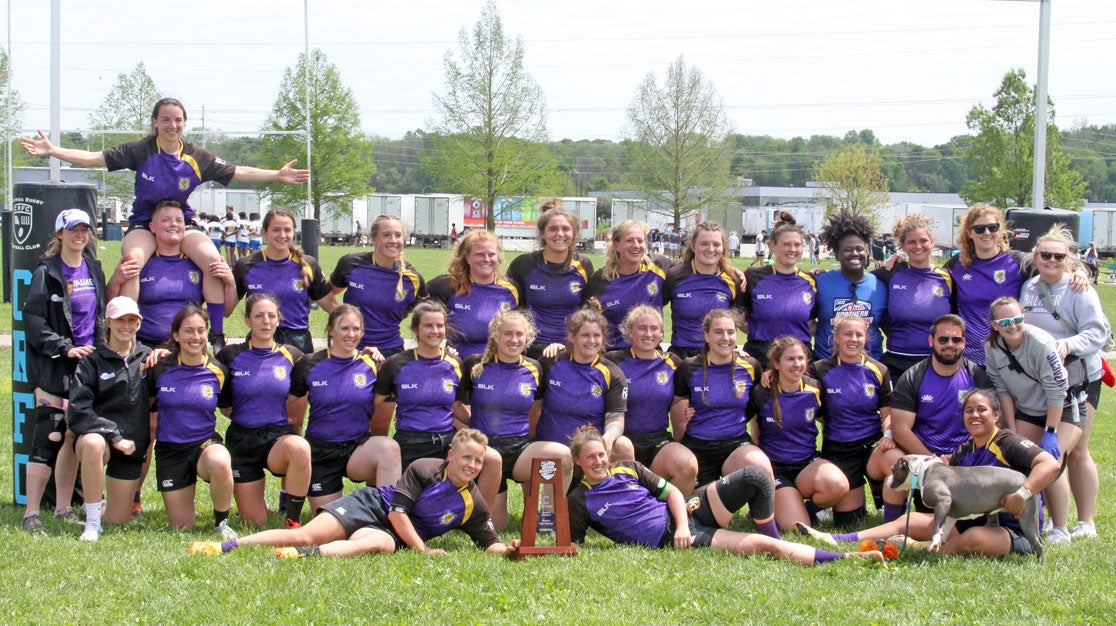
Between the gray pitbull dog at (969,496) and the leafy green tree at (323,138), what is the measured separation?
38301mm

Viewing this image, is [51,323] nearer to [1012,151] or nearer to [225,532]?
[225,532]

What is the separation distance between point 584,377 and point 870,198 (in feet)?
144

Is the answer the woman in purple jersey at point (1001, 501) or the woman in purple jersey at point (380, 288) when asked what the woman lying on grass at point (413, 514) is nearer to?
the woman in purple jersey at point (380, 288)

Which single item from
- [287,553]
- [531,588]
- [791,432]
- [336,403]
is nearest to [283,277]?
[336,403]

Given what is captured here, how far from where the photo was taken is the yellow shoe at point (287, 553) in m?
4.85

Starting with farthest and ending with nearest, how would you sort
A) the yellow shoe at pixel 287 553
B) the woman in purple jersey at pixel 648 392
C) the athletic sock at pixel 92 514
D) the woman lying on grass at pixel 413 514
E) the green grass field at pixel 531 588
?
the woman in purple jersey at pixel 648 392 → the athletic sock at pixel 92 514 → the woman lying on grass at pixel 413 514 → the yellow shoe at pixel 287 553 → the green grass field at pixel 531 588

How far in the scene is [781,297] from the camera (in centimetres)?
642

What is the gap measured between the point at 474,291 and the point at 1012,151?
120ft

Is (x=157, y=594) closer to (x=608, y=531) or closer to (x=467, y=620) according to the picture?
(x=467, y=620)

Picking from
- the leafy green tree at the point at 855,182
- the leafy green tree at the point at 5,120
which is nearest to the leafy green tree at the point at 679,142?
the leafy green tree at the point at 855,182

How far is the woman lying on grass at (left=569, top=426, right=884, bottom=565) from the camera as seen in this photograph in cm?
526

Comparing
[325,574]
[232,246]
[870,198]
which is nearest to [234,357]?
[325,574]

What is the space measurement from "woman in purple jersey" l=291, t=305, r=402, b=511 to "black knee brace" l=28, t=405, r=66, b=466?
52.7 inches

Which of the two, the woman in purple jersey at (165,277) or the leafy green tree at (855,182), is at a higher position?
the leafy green tree at (855,182)
